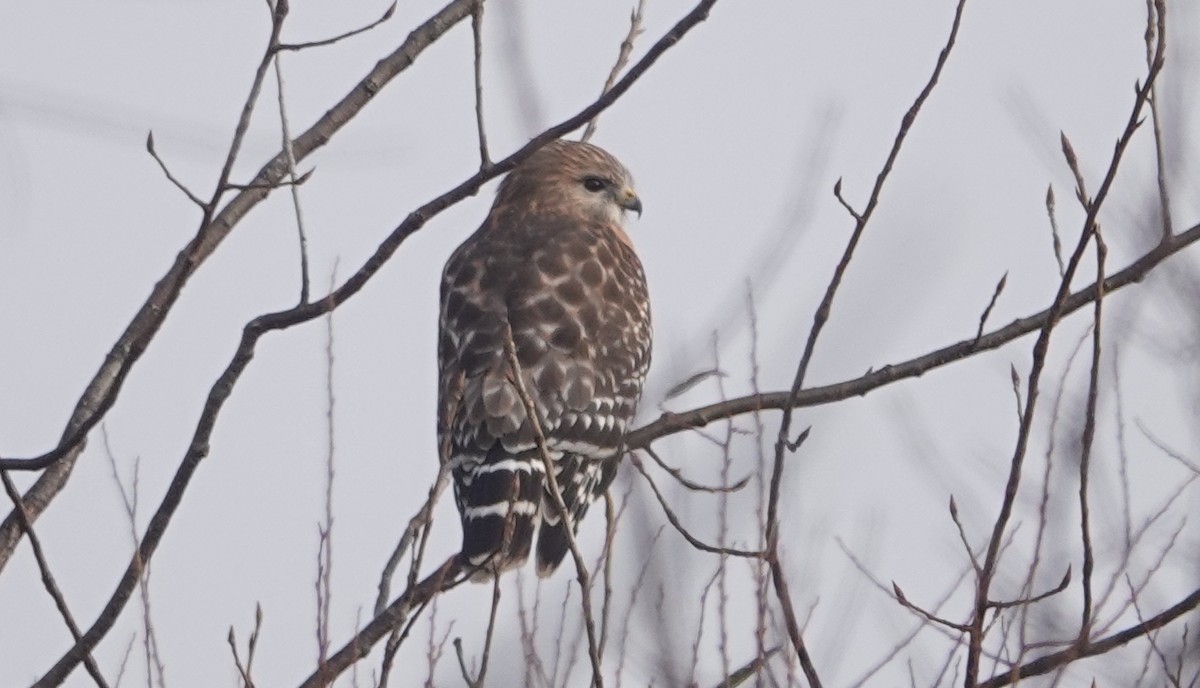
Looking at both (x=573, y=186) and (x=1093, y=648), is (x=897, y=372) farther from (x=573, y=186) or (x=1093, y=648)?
(x=573, y=186)

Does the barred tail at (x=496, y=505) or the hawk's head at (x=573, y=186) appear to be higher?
the hawk's head at (x=573, y=186)

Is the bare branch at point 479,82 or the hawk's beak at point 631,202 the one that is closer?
the bare branch at point 479,82

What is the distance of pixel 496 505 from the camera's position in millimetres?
4793

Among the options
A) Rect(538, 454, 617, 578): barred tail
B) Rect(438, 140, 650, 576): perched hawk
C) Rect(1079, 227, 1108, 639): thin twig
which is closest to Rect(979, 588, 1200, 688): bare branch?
Rect(1079, 227, 1108, 639): thin twig

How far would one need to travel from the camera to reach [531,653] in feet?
13.8

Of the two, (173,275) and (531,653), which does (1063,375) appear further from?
(173,275)

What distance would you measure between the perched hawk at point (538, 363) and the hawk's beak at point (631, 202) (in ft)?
0.68

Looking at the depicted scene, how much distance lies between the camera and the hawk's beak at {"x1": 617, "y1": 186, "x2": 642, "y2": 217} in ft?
22.5

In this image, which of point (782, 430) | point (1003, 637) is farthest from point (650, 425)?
point (782, 430)

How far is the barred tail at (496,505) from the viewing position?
15.2 ft

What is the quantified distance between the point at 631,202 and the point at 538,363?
159cm

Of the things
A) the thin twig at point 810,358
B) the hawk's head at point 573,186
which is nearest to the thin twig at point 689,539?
the thin twig at point 810,358

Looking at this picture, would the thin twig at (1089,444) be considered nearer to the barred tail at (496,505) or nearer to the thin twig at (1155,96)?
the thin twig at (1155,96)

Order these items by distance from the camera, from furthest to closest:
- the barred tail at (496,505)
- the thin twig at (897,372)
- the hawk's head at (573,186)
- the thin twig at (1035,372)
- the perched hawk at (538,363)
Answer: the hawk's head at (573,186) → the perched hawk at (538,363) → the barred tail at (496,505) → the thin twig at (897,372) → the thin twig at (1035,372)
